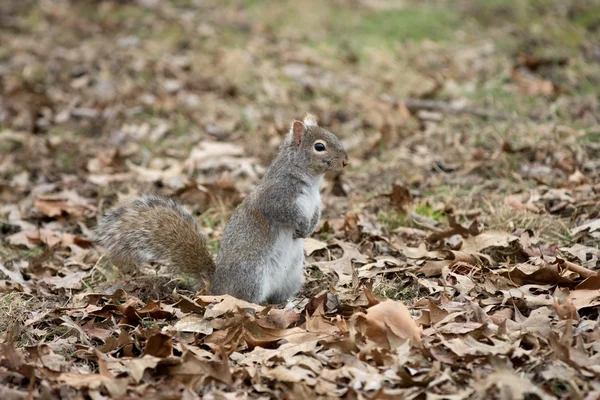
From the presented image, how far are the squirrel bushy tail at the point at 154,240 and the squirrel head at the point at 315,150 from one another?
2.35ft

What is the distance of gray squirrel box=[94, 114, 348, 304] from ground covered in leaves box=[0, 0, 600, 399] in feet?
0.63

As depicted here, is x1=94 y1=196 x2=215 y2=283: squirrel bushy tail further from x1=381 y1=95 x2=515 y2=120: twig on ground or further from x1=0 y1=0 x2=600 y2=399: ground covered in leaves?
x1=381 y1=95 x2=515 y2=120: twig on ground

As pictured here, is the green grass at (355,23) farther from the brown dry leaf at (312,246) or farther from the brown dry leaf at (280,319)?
the brown dry leaf at (280,319)

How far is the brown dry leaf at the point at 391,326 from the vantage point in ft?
10.0

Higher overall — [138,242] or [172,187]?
[138,242]

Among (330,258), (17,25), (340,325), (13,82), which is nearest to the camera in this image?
(340,325)

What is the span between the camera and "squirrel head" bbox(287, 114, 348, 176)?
4.11 metres

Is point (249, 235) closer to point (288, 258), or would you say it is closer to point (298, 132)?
point (288, 258)

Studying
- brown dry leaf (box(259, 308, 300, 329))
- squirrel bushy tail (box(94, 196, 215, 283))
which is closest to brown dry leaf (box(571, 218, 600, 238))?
brown dry leaf (box(259, 308, 300, 329))

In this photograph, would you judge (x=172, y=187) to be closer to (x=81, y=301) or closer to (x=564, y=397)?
(x=81, y=301)

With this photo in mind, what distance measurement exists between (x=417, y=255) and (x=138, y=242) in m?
1.55

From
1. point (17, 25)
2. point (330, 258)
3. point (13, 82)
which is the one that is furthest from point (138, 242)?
point (17, 25)

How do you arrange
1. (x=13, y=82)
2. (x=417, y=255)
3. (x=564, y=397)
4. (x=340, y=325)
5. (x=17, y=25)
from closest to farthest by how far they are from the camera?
1. (x=564, y=397)
2. (x=340, y=325)
3. (x=417, y=255)
4. (x=13, y=82)
5. (x=17, y=25)

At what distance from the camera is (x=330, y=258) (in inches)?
177
